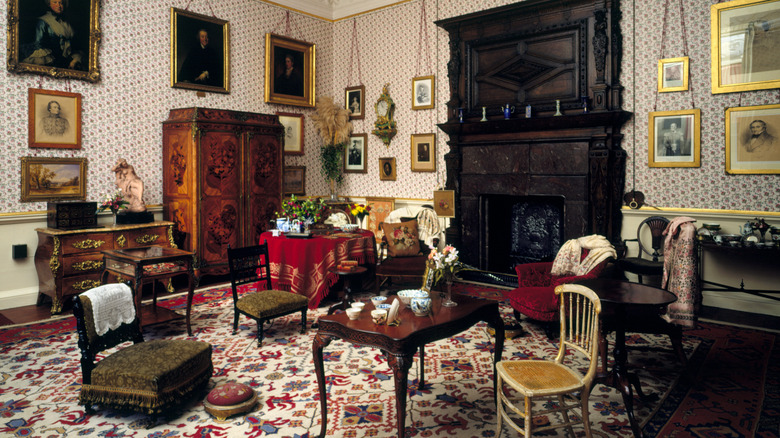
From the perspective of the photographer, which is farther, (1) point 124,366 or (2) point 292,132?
(2) point 292,132

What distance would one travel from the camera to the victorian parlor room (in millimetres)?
3531

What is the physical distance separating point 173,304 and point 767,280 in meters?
7.44

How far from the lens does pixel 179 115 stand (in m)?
7.71

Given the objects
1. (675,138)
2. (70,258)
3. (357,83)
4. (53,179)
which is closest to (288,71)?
(357,83)

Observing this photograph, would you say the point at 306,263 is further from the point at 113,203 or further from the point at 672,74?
the point at 672,74

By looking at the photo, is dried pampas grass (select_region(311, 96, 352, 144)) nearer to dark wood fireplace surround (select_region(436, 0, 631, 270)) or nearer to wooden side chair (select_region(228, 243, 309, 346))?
dark wood fireplace surround (select_region(436, 0, 631, 270))

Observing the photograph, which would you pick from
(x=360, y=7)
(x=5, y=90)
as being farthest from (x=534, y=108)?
(x=5, y=90)

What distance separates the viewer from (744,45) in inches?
235

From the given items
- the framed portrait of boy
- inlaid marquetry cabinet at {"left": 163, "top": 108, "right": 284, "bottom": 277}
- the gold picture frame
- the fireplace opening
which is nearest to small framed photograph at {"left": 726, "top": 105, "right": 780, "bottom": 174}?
the gold picture frame

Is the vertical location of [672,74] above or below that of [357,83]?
below

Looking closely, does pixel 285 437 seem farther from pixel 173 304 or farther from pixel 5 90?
pixel 5 90

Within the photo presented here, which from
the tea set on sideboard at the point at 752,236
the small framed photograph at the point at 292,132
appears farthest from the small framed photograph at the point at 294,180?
the tea set on sideboard at the point at 752,236

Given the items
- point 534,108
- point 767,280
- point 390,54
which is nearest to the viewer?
point 767,280

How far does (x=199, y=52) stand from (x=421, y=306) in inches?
270
